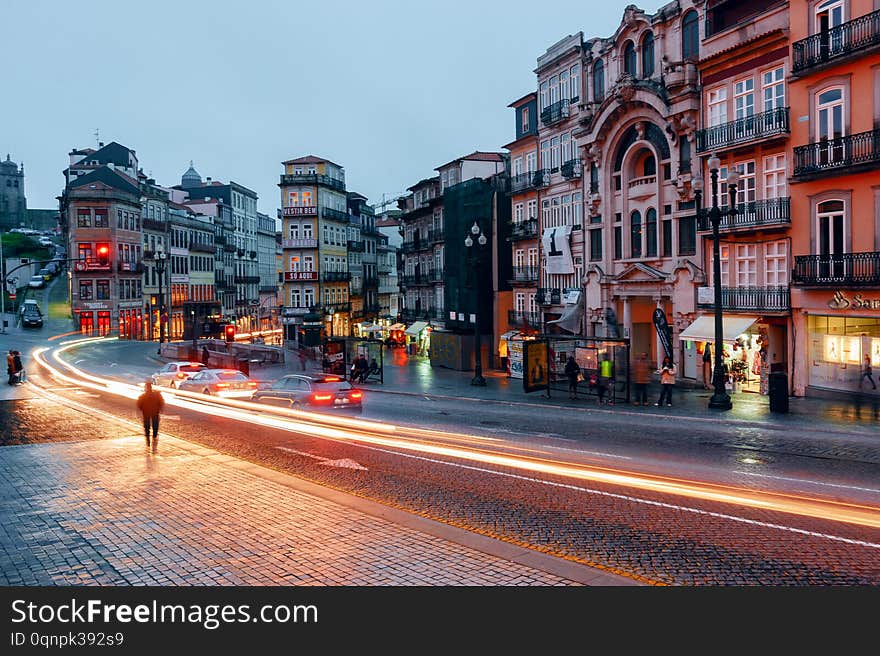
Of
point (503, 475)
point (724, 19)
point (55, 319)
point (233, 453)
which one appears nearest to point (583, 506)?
point (503, 475)

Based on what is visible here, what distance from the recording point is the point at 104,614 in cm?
732


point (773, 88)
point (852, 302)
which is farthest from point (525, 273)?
point (852, 302)

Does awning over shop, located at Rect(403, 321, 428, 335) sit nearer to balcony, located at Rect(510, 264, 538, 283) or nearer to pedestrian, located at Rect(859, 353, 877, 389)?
balcony, located at Rect(510, 264, 538, 283)

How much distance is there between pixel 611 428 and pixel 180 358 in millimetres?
41337

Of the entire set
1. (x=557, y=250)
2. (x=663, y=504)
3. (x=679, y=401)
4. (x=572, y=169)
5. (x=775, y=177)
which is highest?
(x=572, y=169)

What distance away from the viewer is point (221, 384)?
3155cm

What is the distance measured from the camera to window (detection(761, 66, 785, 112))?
29406 millimetres

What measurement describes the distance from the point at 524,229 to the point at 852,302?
2323 centimetres

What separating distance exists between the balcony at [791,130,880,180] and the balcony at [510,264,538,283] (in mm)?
19874

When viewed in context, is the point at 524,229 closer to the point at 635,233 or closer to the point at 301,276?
the point at 635,233

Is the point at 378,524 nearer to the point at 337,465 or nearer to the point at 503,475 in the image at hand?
the point at 503,475


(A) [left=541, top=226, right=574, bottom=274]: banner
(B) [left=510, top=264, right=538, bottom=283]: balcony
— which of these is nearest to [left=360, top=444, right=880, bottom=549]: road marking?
(A) [left=541, top=226, right=574, bottom=274]: banner

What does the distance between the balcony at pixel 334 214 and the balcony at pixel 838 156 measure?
63723mm

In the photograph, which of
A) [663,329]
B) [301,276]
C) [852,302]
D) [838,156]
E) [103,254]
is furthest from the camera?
[301,276]
